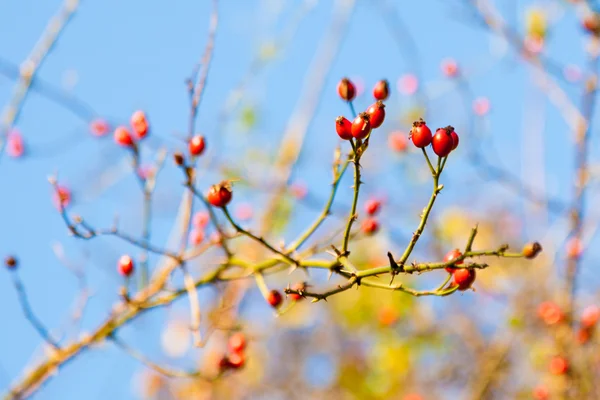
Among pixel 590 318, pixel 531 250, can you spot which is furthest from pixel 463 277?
pixel 590 318

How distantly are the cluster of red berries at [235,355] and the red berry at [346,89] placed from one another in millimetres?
1197

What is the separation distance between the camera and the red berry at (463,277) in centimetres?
183

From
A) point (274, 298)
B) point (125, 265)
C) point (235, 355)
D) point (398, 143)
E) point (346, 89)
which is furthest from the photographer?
point (398, 143)

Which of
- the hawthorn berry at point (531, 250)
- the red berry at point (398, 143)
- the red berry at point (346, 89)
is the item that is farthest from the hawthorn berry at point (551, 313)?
the red berry at point (346, 89)

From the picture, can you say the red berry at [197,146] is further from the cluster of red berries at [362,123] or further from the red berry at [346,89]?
the cluster of red berries at [362,123]

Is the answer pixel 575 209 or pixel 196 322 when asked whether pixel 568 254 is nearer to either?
pixel 575 209

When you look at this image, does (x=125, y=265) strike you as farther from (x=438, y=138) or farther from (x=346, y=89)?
(x=438, y=138)

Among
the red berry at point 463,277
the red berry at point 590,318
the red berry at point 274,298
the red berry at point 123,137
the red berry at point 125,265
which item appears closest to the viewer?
the red berry at point 463,277

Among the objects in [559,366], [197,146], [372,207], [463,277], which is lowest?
[463,277]

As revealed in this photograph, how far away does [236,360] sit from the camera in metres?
2.72

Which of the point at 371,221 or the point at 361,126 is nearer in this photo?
the point at 361,126

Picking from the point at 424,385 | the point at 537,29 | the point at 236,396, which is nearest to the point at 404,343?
the point at 424,385

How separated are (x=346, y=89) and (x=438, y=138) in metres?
0.47

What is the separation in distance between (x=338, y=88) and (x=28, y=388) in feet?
5.75
